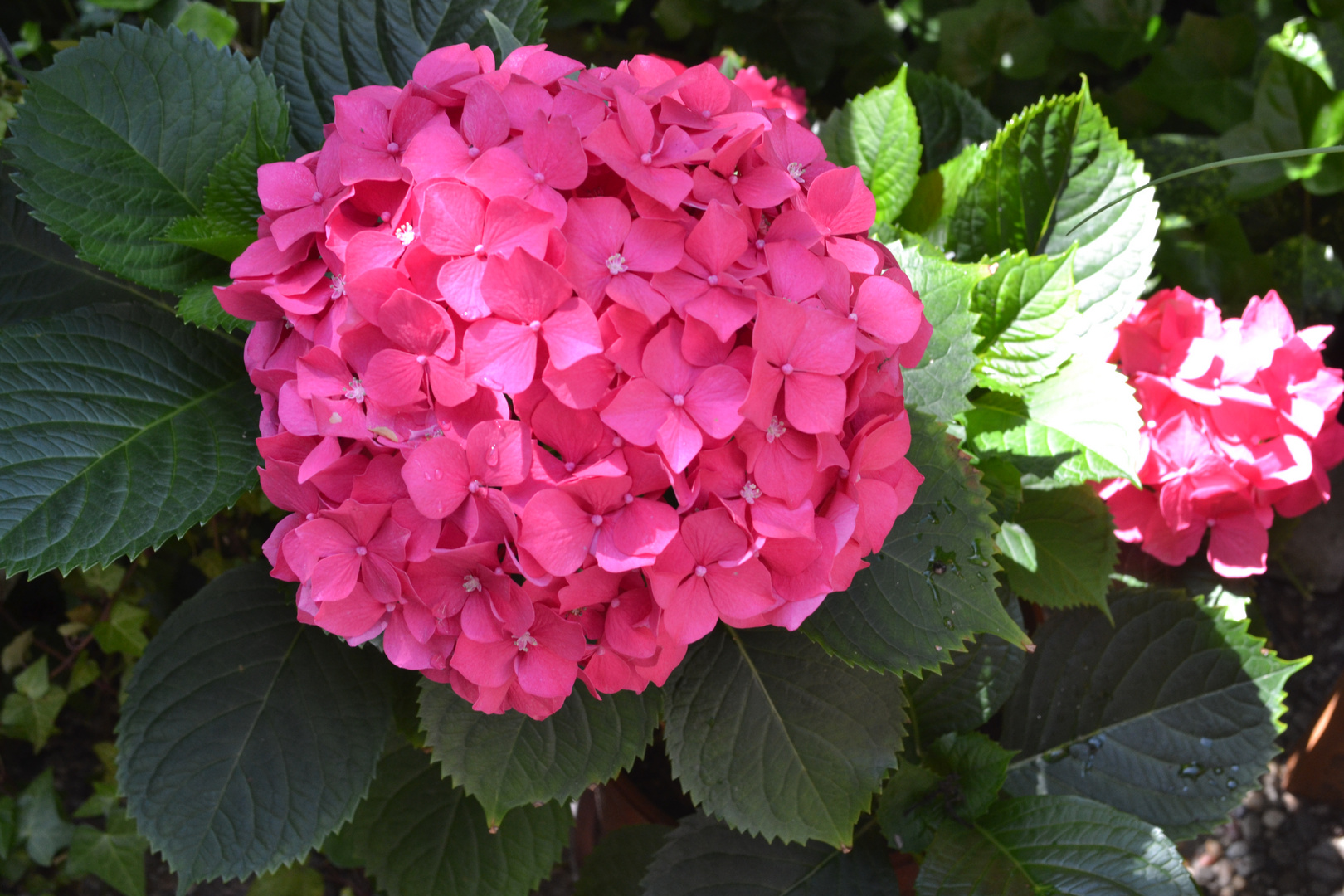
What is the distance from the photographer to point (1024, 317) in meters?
0.93

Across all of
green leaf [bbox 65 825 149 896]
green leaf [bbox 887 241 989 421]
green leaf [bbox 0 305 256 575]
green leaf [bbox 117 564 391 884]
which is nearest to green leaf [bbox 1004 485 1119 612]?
green leaf [bbox 887 241 989 421]

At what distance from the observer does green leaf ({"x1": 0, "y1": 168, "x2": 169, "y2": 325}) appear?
940mm

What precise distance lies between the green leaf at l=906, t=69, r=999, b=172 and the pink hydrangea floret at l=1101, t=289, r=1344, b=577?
1.10 ft

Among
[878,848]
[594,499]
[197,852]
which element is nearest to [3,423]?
[197,852]

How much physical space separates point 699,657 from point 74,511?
0.54 meters

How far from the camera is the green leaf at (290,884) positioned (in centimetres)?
132

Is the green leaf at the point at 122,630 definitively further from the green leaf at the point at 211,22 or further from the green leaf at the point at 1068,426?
the green leaf at the point at 1068,426

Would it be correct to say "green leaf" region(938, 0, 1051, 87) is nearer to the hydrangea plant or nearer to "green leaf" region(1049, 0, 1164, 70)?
"green leaf" region(1049, 0, 1164, 70)

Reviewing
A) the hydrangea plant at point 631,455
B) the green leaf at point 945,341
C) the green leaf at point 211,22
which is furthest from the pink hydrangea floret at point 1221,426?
the green leaf at point 211,22

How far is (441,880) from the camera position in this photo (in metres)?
1.00

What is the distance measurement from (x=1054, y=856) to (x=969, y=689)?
191 mm

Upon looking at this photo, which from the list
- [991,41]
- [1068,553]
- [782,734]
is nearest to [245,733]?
[782,734]

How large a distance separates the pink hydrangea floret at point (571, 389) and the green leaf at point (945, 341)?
20cm

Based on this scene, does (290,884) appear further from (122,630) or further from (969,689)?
(969,689)
